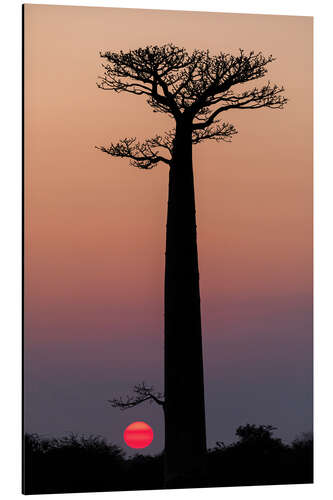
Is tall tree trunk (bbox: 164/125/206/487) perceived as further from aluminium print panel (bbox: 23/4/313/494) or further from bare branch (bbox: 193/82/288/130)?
bare branch (bbox: 193/82/288/130)

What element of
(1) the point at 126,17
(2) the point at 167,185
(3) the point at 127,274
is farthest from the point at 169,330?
(1) the point at 126,17

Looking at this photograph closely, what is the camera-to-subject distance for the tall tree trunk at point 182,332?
26.9ft

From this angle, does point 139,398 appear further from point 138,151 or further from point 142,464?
point 138,151

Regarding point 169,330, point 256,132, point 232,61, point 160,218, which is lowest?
point 169,330

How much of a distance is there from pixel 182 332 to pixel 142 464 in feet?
3.35

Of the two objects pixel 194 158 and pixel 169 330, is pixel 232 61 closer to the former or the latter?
pixel 194 158

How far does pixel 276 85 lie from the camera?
8539 mm

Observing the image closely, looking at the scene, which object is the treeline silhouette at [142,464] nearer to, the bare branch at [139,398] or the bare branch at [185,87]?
the bare branch at [139,398]

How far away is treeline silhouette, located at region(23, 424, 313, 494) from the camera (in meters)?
8.01

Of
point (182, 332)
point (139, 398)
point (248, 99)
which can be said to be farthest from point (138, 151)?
point (139, 398)

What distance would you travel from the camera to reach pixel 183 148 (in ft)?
27.4

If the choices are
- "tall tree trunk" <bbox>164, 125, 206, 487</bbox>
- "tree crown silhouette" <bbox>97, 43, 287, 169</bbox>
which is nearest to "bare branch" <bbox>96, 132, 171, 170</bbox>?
"tree crown silhouette" <bbox>97, 43, 287, 169</bbox>

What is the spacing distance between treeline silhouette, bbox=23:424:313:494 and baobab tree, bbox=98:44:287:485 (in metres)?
0.17

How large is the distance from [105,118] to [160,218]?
2.81 feet
